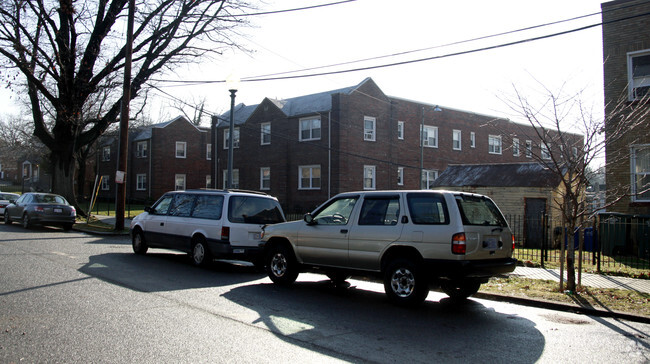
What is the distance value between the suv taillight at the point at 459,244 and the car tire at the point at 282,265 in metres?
3.31

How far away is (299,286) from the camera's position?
984 cm

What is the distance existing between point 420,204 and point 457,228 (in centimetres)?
81

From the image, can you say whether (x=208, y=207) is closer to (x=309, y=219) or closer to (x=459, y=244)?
(x=309, y=219)

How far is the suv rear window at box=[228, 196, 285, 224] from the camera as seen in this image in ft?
37.5

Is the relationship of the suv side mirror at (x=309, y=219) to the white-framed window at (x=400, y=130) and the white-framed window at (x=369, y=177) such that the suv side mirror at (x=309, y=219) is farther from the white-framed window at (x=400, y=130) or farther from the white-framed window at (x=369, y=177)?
the white-framed window at (x=400, y=130)

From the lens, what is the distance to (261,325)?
6508mm

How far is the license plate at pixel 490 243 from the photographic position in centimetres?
781

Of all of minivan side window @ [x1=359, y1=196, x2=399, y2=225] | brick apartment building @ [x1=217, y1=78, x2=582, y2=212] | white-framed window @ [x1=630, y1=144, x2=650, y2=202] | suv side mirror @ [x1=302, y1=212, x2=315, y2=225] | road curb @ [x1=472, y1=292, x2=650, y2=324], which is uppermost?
brick apartment building @ [x1=217, y1=78, x2=582, y2=212]

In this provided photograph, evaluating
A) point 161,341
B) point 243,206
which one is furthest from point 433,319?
point 243,206

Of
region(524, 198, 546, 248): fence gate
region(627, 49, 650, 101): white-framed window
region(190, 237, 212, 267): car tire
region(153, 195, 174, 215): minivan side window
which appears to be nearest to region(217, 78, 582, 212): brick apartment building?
region(524, 198, 546, 248): fence gate

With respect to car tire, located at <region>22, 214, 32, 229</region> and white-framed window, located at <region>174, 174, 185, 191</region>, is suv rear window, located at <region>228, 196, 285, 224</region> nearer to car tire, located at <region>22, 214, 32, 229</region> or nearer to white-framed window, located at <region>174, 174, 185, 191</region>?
car tire, located at <region>22, 214, 32, 229</region>

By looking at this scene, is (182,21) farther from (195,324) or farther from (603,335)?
(603,335)

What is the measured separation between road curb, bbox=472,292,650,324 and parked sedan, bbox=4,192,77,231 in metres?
17.0

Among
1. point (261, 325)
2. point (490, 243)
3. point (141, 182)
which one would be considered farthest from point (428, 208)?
point (141, 182)
